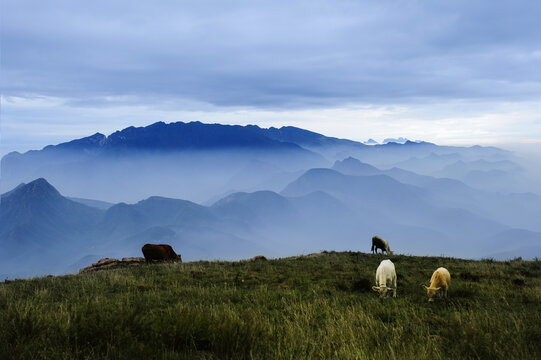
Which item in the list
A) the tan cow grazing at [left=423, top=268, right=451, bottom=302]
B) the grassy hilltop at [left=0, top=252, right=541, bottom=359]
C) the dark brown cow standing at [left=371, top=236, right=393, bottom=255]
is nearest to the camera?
the grassy hilltop at [left=0, top=252, right=541, bottom=359]

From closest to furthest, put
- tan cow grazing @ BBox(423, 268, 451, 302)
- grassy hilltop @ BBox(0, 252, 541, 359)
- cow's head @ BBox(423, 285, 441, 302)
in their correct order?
grassy hilltop @ BBox(0, 252, 541, 359)
cow's head @ BBox(423, 285, 441, 302)
tan cow grazing @ BBox(423, 268, 451, 302)

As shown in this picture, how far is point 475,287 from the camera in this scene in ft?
43.0

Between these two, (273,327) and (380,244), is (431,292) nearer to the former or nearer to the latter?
(273,327)

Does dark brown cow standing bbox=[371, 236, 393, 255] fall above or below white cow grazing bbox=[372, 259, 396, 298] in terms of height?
below

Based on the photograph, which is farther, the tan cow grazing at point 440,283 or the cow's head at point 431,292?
the tan cow grazing at point 440,283

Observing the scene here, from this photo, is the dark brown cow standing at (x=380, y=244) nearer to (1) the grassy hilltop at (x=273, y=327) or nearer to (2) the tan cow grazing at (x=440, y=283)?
(1) the grassy hilltop at (x=273, y=327)

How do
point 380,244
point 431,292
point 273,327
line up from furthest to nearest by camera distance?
point 380,244
point 431,292
point 273,327

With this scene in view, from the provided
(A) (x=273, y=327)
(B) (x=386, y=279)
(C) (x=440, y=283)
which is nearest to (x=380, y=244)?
(C) (x=440, y=283)

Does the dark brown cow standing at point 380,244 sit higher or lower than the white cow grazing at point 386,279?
lower

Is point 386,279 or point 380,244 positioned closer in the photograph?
point 386,279

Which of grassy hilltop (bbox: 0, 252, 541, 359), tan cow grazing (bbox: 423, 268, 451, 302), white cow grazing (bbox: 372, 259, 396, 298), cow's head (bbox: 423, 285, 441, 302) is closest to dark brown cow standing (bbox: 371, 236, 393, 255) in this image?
grassy hilltop (bbox: 0, 252, 541, 359)

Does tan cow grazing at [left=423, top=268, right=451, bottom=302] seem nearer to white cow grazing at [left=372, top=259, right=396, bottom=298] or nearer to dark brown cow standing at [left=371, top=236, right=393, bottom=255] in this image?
white cow grazing at [left=372, top=259, right=396, bottom=298]

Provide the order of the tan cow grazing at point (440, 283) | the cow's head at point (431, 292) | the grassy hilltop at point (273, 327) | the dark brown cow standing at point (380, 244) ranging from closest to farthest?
1. the grassy hilltop at point (273, 327)
2. the cow's head at point (431, 292)
3. the tan cow grazing at point (440, 283)
4. the dark brown cow standing at point (380, 244)

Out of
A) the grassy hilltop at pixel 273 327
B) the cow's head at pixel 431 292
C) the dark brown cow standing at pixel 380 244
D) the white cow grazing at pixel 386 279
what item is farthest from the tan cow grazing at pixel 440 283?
the dark brown cow standing at pixel 380 244
